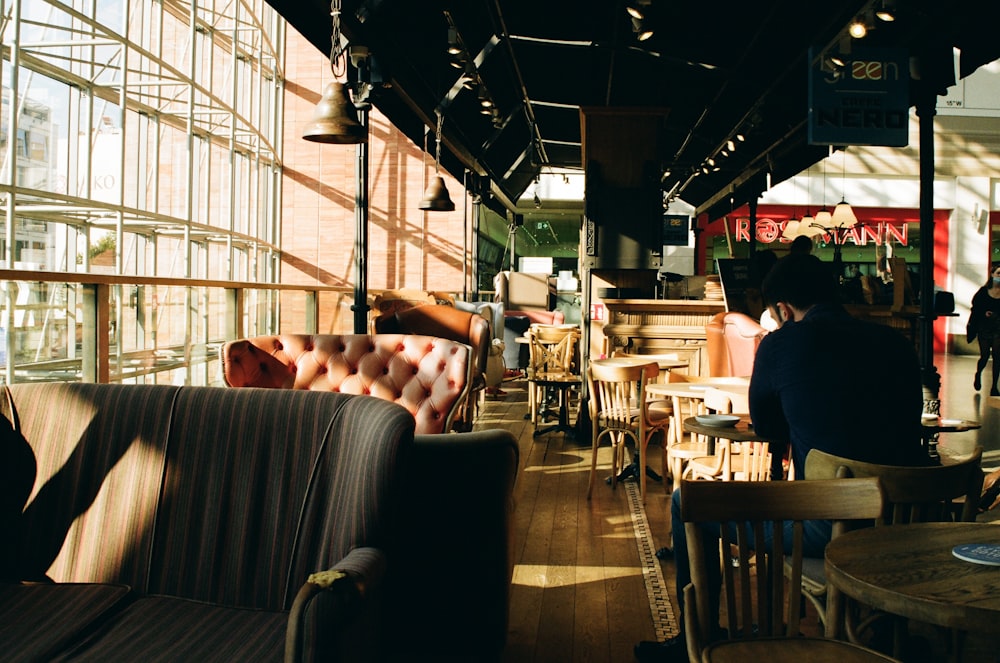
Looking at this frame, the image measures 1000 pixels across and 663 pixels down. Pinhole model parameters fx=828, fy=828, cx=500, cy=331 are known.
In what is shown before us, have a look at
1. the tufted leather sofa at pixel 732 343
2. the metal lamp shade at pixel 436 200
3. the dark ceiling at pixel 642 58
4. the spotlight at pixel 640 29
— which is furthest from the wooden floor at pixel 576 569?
the spotlight at pixel 640 29

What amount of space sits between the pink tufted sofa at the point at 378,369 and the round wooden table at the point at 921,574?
2.57 meters

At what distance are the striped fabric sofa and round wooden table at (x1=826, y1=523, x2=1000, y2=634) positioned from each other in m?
0.94

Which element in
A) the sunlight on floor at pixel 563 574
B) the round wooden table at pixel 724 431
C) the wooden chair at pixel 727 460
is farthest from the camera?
the wooden chair at pixel 727 460

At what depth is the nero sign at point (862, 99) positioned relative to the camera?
5.59 meters

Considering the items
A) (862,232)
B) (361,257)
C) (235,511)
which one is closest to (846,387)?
(235,511)

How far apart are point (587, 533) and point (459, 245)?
1467 cm

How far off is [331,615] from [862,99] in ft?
17.8

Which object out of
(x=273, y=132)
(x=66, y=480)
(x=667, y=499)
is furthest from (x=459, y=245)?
(x=66, y=480)

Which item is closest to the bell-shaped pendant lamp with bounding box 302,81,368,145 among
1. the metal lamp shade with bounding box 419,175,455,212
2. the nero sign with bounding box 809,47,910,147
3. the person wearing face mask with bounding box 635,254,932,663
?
the person wearing face mask with bounding box 635,254,932,663

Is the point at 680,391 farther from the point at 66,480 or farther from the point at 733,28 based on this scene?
the point at 733,28

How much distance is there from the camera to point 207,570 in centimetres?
212

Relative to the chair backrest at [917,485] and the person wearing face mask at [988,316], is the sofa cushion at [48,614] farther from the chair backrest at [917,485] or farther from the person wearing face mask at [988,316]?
the person wearing face mask at [988,316]

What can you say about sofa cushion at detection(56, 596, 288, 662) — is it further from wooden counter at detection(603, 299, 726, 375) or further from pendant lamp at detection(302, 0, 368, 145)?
wooden counter at detection(603, 299, 726, 375)

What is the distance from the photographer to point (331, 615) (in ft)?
5.05
